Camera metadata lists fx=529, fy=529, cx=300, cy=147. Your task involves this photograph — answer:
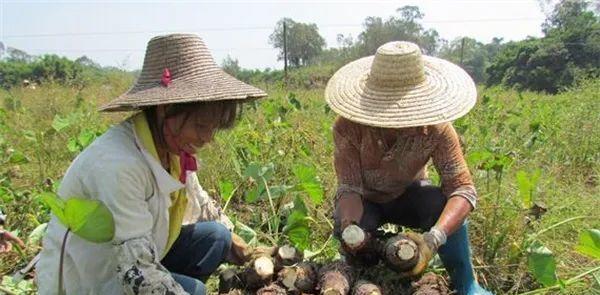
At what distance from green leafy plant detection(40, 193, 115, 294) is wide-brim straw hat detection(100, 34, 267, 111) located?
12.6 inches

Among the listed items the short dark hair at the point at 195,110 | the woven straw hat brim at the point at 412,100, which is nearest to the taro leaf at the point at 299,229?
the woven straw hat brim at the point at 412,100

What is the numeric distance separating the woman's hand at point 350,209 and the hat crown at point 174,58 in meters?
0.77

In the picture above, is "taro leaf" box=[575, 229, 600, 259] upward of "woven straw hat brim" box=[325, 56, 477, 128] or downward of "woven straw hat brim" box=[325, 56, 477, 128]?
downward

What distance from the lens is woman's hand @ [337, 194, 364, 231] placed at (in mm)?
1903

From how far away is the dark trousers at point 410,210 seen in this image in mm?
1946

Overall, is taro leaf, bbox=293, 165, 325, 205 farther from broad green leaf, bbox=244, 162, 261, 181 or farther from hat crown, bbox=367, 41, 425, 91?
hat crown, bbox=367, 41, 425, 91

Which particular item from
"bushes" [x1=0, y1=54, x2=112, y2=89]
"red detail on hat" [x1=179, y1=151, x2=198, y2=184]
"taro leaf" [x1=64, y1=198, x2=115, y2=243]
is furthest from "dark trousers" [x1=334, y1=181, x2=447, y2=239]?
"bushes" [x1=0, y1=54, x2=112, y2=89]

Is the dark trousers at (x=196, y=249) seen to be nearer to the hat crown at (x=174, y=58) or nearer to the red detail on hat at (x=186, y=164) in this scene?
the red detail on hat at (x=186, y=164)

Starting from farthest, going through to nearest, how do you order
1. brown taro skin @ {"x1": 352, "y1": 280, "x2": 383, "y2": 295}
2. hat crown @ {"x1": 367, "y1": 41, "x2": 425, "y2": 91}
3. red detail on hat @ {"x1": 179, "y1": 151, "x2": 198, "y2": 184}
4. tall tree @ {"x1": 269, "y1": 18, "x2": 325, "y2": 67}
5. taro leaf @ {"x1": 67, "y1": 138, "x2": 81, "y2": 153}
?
tall tree @ {"x1": 269, "y1": 18, "x2": 325, "y2": 67} < taro leaf @ {"x1": 67, "y1": 138, "x2": 81, "y2": 153} < hat crown @ {"x1": 367, "y1": 41, "x2": 425, "y2": 91} < brown taro skin @ {"x1": 352, "y1": 280, "x2": 383, "y2": 295} < red detail on hat @ {"x1": 179, "y1": 151, "x2": 198, "y2": 184}

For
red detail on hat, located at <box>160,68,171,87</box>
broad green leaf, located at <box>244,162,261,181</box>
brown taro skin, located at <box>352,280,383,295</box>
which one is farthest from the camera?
broad green leaf, located at <box>244,162,261,181</box>

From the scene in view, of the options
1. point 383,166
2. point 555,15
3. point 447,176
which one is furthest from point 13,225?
point 555,15

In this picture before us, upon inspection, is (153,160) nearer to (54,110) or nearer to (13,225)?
(13,225)

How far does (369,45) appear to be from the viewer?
61.9 ft

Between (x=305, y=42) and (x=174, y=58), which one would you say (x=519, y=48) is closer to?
(x=305, y=42)
